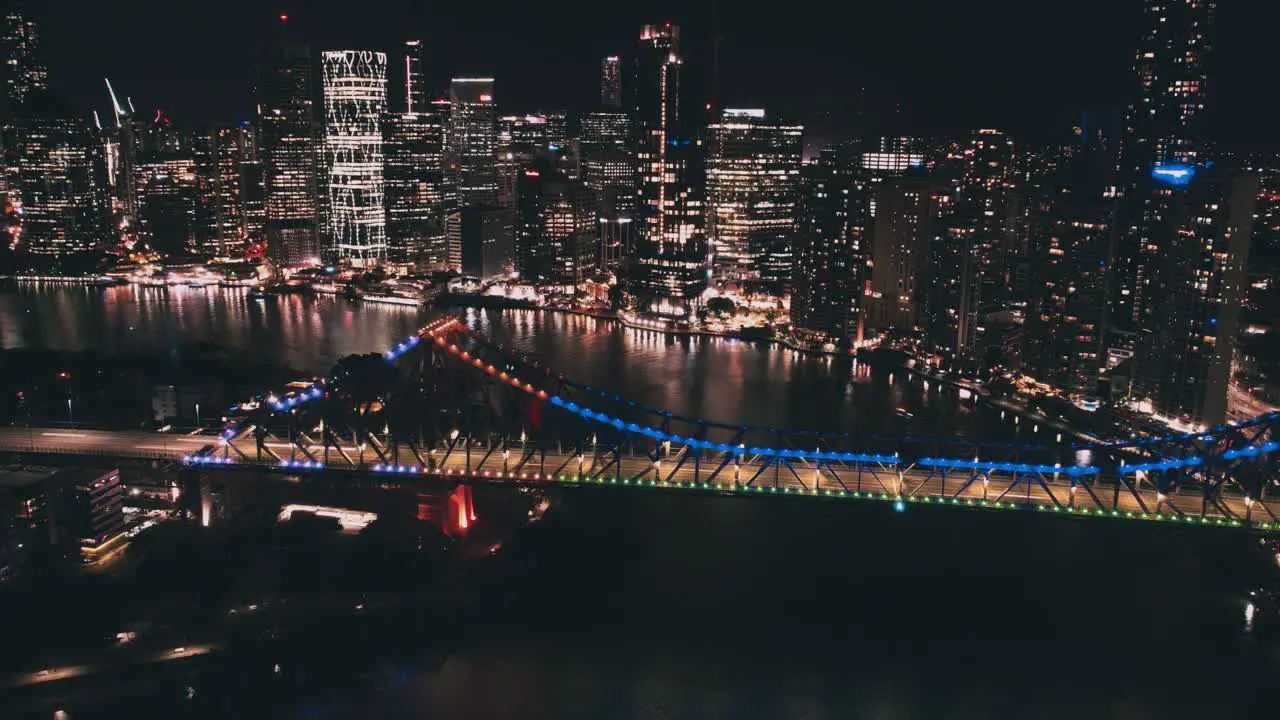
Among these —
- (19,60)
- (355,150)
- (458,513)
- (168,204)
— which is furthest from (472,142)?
(458,513)

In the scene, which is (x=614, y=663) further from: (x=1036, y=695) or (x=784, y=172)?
(x=784, y=172)

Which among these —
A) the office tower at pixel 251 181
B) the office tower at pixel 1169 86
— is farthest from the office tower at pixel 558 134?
the office tower at pixel 1169 86

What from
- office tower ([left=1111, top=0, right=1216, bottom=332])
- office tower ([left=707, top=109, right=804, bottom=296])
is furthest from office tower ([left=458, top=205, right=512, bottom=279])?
office tower ([left=1111, top=0, right=1216, bottom=332])

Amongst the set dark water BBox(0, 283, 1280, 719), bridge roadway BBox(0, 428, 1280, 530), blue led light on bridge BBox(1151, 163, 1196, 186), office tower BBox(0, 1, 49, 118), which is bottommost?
dark water BBox(0, 283, 1280, 719)

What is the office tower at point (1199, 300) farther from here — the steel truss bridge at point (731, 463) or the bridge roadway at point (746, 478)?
the bridge roadway at point (746, 478)

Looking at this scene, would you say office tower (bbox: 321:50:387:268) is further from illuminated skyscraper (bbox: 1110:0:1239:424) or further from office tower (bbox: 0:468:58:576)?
office tower (bbox: 0:468:58:576)

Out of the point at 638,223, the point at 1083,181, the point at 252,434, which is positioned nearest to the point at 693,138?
the point at 638,223
